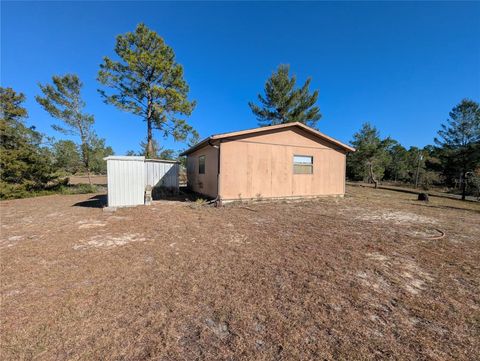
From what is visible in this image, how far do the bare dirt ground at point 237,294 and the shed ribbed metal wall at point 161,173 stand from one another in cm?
594

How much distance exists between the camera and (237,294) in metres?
2.48

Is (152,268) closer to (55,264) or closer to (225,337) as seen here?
(55,264)

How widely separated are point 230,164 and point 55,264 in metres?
6.12

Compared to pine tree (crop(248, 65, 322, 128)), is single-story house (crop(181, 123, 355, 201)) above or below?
below

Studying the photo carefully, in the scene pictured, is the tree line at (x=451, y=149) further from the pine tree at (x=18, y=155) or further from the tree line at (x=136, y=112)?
the pine tree at (x=18, y=155)

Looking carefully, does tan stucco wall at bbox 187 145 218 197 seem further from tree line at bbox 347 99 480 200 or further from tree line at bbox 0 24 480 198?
tree line at bbox 347 99 480 200

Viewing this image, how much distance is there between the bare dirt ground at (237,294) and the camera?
1746 millimetres

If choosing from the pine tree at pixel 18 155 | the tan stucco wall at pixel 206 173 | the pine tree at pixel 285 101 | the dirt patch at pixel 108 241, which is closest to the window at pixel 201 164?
the tan stucco wall at pixel 206 173

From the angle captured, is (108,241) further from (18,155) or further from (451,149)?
(451,149)

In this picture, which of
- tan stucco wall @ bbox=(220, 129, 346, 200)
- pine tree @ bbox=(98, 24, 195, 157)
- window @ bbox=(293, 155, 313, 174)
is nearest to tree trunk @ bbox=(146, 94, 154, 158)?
pine tree @ bbox=(98, 24, 195, 157)

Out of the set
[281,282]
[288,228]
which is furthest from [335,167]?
[281,282]

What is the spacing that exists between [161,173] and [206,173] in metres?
2.72

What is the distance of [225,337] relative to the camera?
6.07 ft

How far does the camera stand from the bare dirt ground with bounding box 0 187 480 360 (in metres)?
1.75
